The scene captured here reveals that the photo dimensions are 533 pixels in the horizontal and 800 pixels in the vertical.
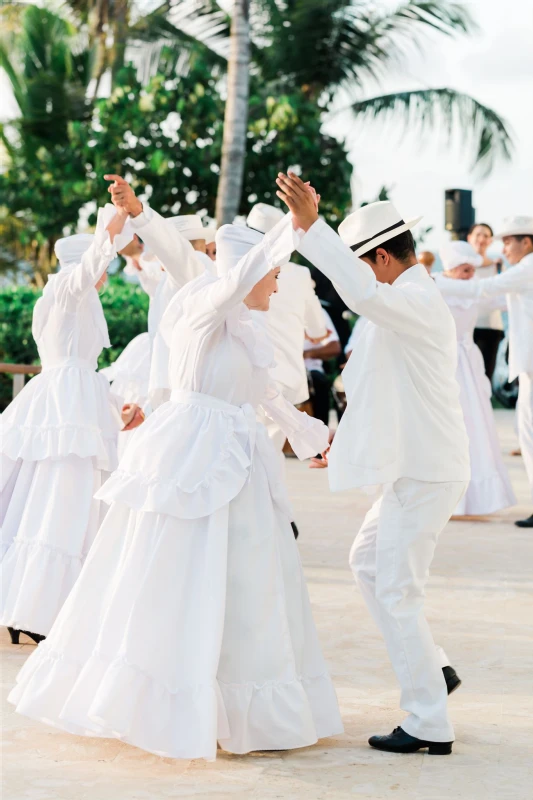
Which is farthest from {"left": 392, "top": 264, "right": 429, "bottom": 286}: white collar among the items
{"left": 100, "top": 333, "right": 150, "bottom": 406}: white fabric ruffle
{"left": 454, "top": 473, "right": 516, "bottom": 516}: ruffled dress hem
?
{"left": 454, "top": 473, "right": 516, "bottom": 516}: ruffled dress hem

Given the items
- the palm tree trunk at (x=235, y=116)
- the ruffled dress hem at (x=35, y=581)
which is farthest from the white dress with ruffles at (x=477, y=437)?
the palm tree trunk at (x=235, y=116)

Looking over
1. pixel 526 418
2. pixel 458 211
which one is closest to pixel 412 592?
pixel 526 418

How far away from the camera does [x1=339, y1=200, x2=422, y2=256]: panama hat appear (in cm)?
412

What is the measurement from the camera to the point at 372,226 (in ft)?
13.5

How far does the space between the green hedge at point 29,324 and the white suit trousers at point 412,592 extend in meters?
13.1

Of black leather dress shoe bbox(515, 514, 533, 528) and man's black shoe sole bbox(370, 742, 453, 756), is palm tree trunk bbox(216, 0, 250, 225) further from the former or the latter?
man's black shoe sole bbox(370, 742, 453, 756)

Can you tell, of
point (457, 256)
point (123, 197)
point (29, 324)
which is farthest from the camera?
point (29, 324)

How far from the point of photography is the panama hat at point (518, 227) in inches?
346

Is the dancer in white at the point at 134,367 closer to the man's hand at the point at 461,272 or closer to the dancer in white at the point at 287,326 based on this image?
the dancer in white at the point at 287,326

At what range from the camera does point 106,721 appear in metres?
3.82

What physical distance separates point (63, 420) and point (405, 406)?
2.11 metres

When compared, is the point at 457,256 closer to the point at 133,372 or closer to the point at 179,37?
the point at 133,372

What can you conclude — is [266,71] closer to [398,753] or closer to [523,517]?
[523,517]

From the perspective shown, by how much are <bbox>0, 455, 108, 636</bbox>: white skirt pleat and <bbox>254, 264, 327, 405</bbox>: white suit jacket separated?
2.00 meters
